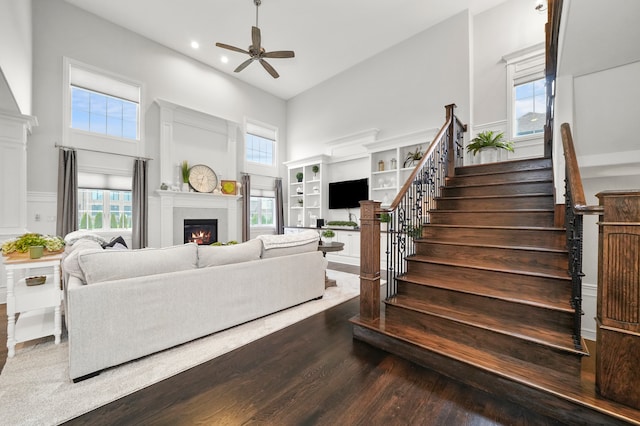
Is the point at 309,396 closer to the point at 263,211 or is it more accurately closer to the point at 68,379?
the point at 68,379

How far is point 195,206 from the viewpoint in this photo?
6.50 metres

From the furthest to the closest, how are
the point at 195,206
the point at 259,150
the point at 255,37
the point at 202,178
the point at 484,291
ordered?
the point at 259,150, the point at 202,178, the point at 195,206, the point at 255,37, the point at 484,291

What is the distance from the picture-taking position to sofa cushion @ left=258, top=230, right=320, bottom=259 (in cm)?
302

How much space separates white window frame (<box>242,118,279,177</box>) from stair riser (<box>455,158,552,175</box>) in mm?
5558

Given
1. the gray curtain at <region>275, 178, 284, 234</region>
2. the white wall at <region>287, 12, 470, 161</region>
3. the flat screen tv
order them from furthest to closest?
the gray curtain at <region>275, 178, 284, 234</region>
the flat screen tv
the white wall at <region>287, 12, 470, 161</region>

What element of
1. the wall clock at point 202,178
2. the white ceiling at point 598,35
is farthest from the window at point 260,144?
the white ceiling at point 598,35

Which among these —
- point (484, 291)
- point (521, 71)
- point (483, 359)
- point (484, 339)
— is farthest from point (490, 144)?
point (483, 359)

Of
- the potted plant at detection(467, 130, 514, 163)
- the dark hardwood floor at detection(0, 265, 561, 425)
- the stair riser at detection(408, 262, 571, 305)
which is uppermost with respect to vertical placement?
the potted plant at detection(467, 130, 514, 163)

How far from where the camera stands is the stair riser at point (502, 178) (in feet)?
11.4

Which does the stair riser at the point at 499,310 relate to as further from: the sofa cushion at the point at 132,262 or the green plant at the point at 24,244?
the green plant at the point at 24,244

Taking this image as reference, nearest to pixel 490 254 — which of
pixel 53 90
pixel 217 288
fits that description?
pixel 217 288

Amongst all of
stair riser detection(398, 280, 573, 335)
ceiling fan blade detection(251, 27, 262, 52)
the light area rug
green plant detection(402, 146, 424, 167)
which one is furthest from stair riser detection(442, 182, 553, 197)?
ceiling fan blade detection(251, 27, 262, 52)

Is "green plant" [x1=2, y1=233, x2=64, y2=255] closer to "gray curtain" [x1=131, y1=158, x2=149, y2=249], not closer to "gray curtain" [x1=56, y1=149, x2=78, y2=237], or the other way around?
"gray curtain" [x1=56, y1=149, x2=78, y2=237]

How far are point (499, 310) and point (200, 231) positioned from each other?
20.7ft
